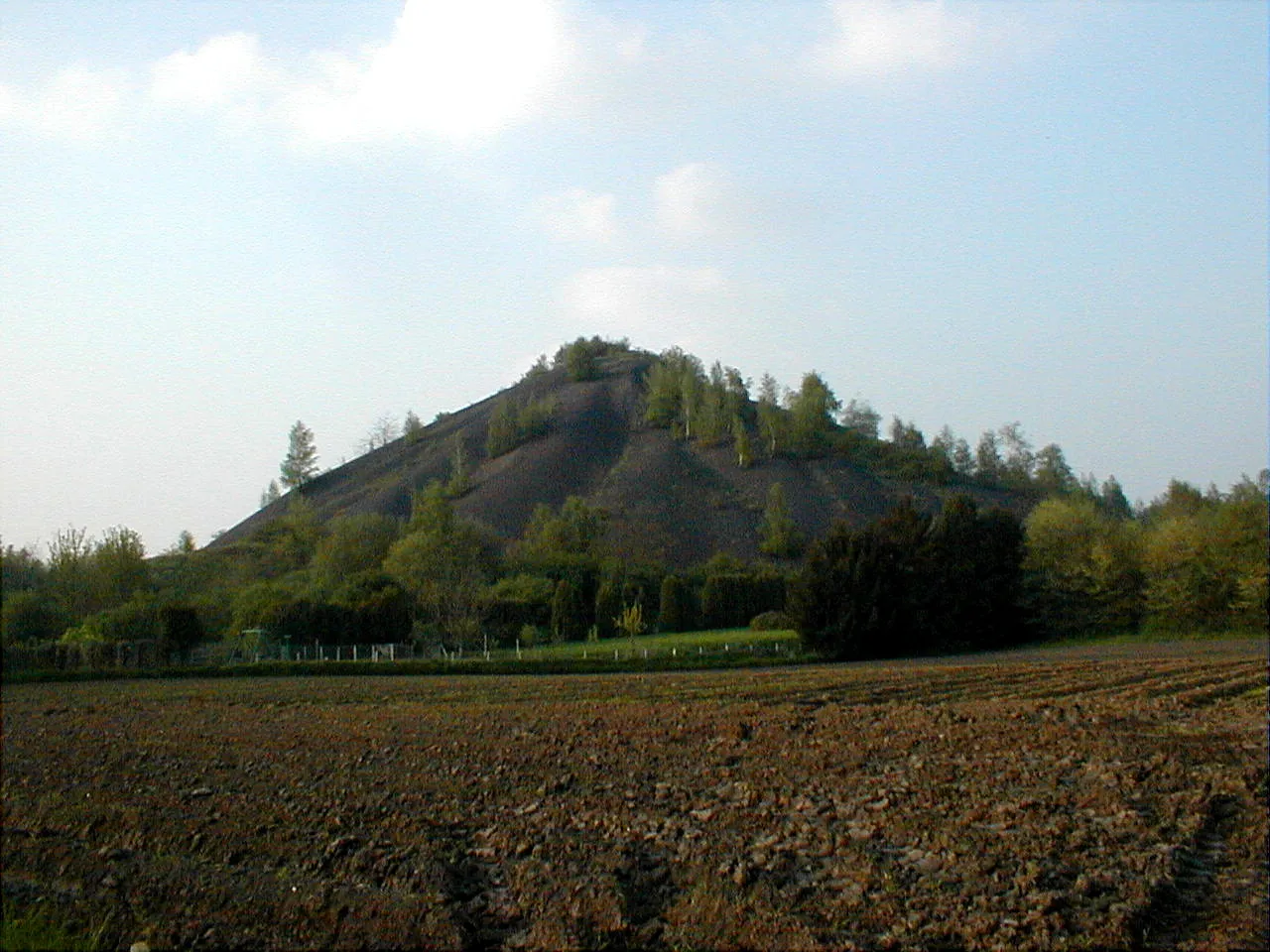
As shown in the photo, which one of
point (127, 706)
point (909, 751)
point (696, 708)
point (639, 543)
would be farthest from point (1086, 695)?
point (639, 543)

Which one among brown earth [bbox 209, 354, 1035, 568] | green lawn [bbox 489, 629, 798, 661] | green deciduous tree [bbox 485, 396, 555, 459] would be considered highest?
green deciduous tree [bbox 485, 396, 555, 459]

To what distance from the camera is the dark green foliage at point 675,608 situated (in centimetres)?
8112

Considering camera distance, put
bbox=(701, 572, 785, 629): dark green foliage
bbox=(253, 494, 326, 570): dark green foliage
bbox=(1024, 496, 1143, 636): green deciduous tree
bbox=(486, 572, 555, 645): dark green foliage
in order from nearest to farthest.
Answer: bbox=(1024, 496, 1143, 636): green deciduous tree
bbox=(486, 572, 555, 645): dark green foliage
bbox=(701, 572, 785, 629): dark green foliage
bbox=(253, 494, 326, 570): dark green foliage

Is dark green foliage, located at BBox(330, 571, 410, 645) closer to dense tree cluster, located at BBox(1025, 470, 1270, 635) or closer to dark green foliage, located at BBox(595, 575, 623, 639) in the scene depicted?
dark green foliage, located at BBox(595, 575, 623, 639)

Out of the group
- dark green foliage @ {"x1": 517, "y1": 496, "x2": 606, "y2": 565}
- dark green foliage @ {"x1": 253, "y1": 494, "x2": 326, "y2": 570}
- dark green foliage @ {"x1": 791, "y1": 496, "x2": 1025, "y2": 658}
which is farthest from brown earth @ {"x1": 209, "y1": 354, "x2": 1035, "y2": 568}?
dark green foliage @ {"x1": 791, "y1": 496, "x2": 1025, "y2": 658}

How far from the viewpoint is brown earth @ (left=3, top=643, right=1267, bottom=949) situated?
929 centimetres

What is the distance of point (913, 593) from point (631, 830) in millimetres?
51747

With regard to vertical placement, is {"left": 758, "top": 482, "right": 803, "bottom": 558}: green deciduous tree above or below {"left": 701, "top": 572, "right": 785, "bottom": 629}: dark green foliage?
above

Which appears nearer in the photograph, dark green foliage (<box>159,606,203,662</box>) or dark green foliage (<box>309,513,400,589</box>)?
dark green foliage (<box>159,606,203,662</box>)

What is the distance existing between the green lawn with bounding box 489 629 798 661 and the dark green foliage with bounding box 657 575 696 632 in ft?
20.8

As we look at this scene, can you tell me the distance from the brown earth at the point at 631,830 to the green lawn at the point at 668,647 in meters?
35.5

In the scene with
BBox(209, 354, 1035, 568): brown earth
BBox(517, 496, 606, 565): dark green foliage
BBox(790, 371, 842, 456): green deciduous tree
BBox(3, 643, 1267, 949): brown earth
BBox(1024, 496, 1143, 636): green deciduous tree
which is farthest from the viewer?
BBox(790, 371, 842, 456): green deciduous tree

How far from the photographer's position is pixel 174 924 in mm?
8711

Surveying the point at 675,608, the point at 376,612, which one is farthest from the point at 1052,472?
the point at 376,612
